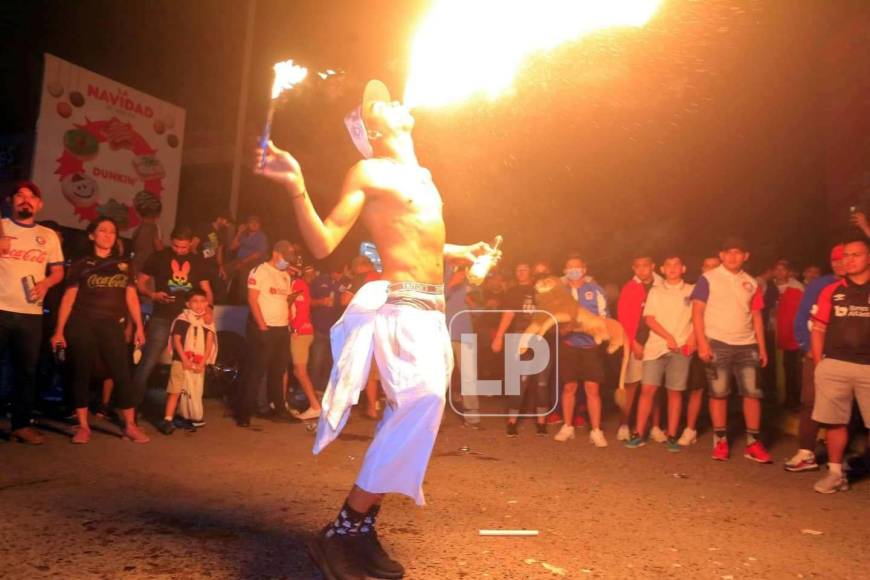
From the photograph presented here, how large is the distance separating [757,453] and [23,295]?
6606 mm

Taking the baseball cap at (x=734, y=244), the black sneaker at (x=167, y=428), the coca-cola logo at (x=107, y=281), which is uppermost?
the baseball cap at (x=734, y=244)

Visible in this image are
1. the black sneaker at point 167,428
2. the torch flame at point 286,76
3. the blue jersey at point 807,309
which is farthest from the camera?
the black sneaker at point 167,428

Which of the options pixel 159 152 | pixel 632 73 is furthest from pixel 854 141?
pixel 159 152

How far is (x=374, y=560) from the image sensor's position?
9.73 ft

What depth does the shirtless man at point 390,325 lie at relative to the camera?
2936mm

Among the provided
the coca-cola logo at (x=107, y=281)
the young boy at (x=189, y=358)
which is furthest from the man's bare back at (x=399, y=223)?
the young boy at (x=189, y=358)

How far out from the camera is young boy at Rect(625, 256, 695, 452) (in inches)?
267

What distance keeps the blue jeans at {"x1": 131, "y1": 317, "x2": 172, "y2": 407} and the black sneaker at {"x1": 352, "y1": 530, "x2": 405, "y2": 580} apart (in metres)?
4.24

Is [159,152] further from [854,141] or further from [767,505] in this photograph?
[854,141]

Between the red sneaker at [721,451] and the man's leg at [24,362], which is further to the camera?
the red sneaker at [721,451]

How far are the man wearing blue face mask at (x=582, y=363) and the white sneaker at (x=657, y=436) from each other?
582mm

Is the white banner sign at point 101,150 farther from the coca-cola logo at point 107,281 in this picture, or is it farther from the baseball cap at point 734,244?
the baseball cap at point 734,244

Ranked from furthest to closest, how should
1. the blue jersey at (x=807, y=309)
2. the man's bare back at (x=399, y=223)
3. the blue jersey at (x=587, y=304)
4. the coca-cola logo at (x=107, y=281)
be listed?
1. the blue jersey at (x=587, y=304)
2. the blue jersey at (x=807, y=309)
3. the coca-cola logo at (x=107, y=281)
4. the man's bare back at (x=399, y=223)

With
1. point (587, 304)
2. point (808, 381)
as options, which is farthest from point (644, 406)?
point (808, 381)
